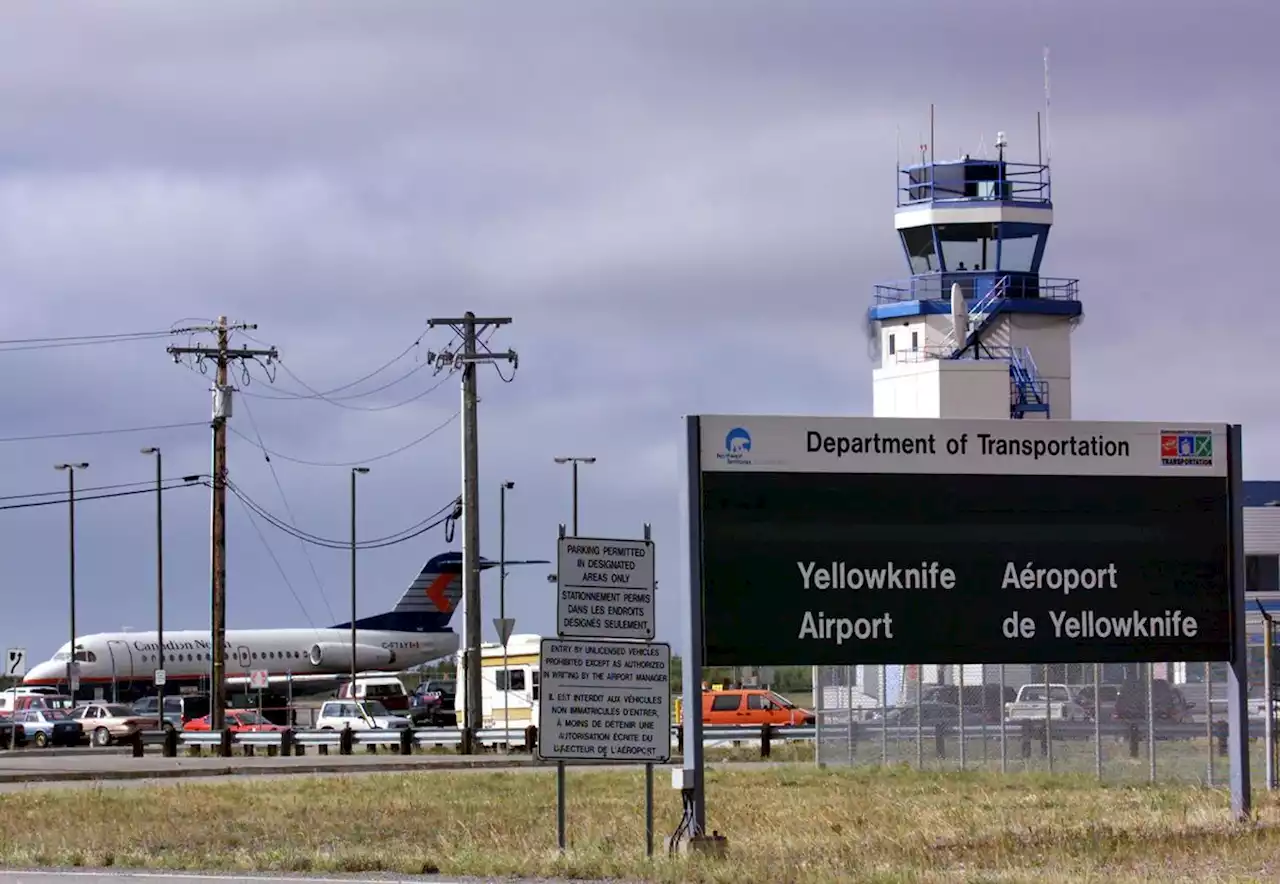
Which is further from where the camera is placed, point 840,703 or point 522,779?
point 840,703

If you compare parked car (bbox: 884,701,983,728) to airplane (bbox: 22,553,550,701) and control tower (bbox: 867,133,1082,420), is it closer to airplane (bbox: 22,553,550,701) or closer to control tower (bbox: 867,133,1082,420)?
control tower (bbox: 867,133,1082,420)

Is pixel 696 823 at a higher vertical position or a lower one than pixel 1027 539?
lower

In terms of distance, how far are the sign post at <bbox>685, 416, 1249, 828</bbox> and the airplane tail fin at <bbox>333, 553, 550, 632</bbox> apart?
81250 millimetres

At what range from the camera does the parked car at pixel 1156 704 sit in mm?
31438

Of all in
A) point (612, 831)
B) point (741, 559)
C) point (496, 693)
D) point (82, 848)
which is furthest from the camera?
point (496, 693)

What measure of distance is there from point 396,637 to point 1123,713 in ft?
227

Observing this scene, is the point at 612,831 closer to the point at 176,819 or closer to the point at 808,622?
the point at 808,622

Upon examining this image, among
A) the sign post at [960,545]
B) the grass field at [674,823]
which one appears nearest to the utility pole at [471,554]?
the grass field at [674,823]

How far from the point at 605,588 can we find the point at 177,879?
4093 mm

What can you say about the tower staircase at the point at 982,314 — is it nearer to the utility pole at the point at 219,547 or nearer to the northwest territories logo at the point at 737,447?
the utility pole at the point at 219,547

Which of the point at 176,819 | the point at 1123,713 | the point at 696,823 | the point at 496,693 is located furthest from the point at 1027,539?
the point at 496,693

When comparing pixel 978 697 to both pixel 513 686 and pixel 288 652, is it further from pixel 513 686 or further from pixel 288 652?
pixel 288 652

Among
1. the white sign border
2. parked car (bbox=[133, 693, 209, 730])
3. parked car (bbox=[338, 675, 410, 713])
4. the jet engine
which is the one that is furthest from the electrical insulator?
the jet engine

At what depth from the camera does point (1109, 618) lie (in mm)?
18469
